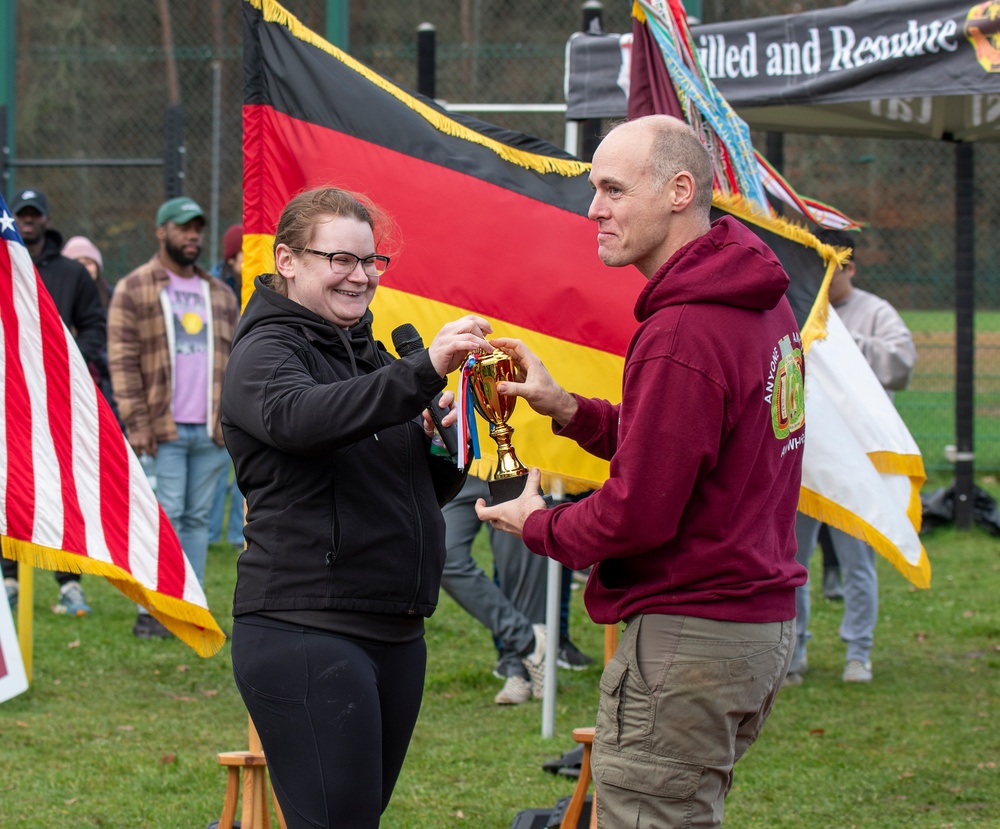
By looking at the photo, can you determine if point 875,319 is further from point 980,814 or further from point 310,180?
point 310,180

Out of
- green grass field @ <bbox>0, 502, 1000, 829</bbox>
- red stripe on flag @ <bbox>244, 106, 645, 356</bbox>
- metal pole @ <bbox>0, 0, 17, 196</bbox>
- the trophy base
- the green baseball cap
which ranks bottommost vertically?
green grass field @ <bbox>0, 502, 1000, 829</bbox>

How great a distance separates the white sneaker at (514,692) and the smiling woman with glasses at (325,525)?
3131 millimetres

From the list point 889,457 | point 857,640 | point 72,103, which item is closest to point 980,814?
point 889,457

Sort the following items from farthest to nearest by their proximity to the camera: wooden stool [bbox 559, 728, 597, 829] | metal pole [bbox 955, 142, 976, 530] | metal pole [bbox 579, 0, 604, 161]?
1. metal pole [bbox 955, 142, 976, 530]
2. metal pole [bbox 579, 0, 604, 161]
3. wooden stool [bbox 559, 728, 597, 829]

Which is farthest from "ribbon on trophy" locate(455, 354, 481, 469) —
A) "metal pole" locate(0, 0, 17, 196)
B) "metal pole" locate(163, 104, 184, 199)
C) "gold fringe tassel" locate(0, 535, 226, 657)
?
"metal pole" locate(0, 0, 17, 196)

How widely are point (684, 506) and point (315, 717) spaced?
3.05ft

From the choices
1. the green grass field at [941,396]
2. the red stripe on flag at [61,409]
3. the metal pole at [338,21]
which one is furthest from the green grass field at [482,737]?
the green grass field at [941,396]

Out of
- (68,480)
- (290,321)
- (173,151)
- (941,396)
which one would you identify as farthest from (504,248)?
(941,396)

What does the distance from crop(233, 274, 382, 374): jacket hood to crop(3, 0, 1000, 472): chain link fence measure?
7.54 metres

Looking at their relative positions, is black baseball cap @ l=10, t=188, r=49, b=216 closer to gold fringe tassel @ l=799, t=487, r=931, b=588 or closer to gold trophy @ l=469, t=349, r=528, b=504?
gold fringe tassel @ l=799, t=487, r=931, b=588

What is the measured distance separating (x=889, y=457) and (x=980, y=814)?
133cm

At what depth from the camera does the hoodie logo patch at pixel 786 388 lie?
2.68m

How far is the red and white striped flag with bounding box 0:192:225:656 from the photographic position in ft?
13.5

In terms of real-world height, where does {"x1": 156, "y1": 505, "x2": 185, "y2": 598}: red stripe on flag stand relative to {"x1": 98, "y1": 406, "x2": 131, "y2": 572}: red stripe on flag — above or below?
below
